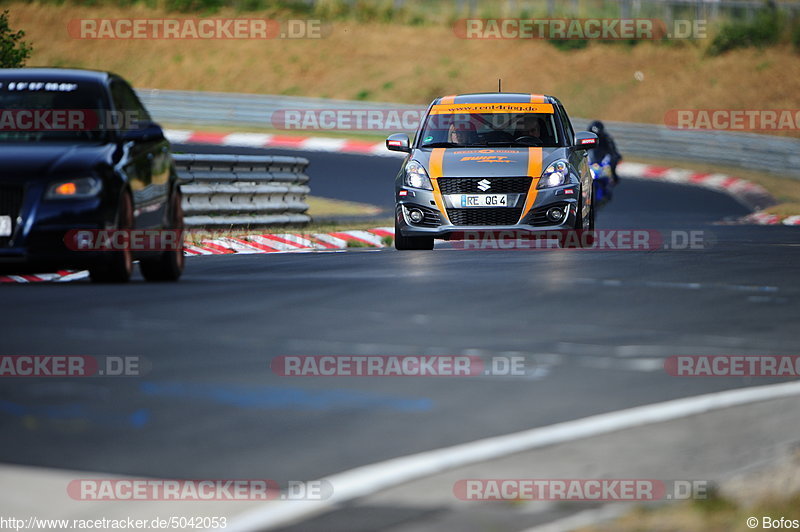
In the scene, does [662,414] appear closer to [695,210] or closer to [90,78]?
[90,78]

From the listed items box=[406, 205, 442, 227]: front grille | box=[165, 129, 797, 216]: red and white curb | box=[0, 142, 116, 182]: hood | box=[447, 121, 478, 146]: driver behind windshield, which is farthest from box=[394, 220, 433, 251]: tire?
box=[165, 129, 797, 216]: red and white curb

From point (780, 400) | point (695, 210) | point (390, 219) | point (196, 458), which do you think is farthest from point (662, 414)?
point (695, 210)

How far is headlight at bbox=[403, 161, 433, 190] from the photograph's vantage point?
53.3 feet

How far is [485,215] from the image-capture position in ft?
52.8

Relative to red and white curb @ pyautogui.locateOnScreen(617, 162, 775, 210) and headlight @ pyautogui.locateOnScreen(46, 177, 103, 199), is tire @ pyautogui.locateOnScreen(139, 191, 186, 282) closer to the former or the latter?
headlight @ pyautogui.locateOnScreen(46, 177, 103, 199)

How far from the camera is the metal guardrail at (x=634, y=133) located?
117ft

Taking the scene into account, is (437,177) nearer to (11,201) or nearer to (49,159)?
Answer: (49,159)

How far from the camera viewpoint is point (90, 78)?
12688 mm

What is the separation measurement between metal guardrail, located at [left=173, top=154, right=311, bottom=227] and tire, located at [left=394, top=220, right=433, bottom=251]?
120 inches

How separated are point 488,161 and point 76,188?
5631mm

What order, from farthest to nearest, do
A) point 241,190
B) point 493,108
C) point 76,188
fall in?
point 241,190, point 493,108, point 76,188

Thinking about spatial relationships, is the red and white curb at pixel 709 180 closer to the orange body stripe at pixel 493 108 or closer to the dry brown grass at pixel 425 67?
the dry brown grass at pixel 425 67

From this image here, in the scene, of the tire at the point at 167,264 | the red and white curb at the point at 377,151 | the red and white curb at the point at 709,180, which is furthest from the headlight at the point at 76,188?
the red and white curb at the point at 377,151

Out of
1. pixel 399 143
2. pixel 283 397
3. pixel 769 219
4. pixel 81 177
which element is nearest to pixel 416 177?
pixel 399 143
